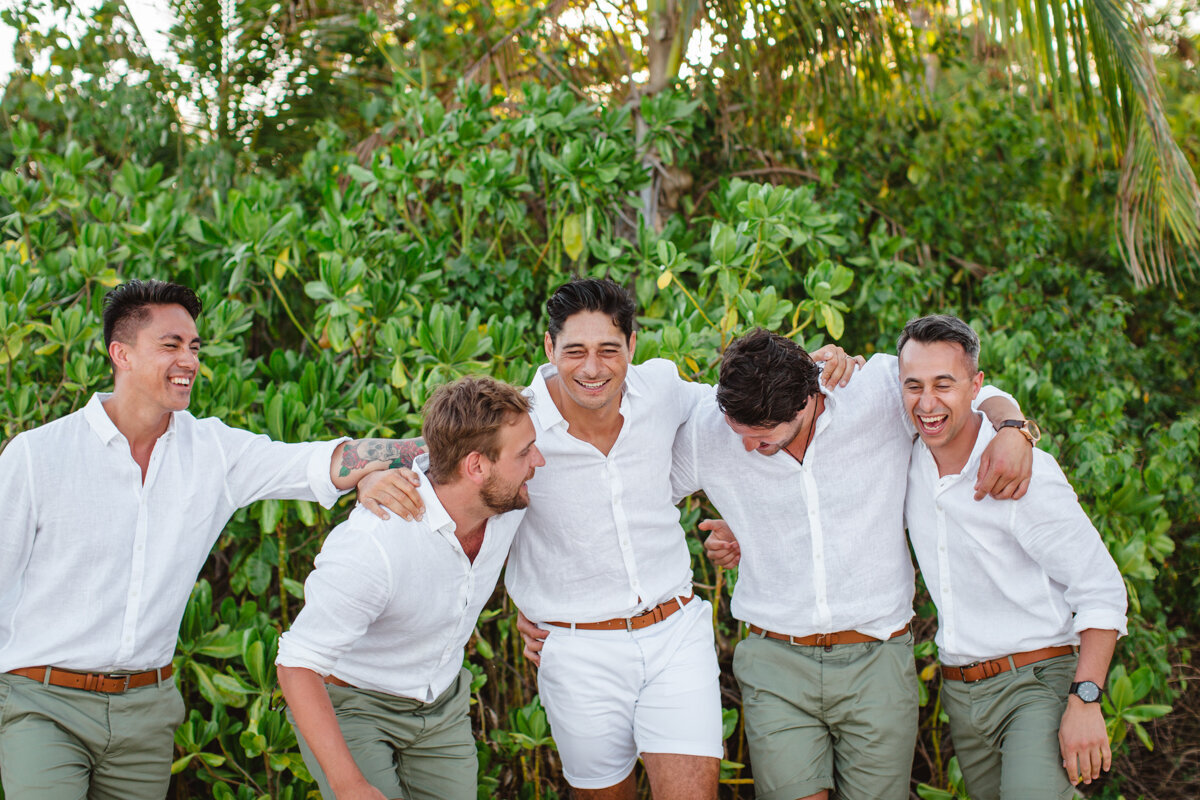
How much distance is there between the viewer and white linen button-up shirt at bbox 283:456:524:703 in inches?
92.3

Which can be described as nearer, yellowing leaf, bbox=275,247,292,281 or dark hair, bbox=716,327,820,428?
dark hair, bbox=716,327,820,428

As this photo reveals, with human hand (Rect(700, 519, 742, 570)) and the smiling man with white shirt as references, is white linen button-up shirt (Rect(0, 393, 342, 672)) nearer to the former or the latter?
human hand (Rect(700, 519, 742, 570))

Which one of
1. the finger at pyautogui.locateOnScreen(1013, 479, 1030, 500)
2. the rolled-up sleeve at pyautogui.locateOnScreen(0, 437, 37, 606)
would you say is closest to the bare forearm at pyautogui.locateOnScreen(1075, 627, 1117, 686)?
the finger at pyautogui.locateOnScreen(1013, 479, 1030, 500)

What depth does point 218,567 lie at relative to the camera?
4031 millimetres

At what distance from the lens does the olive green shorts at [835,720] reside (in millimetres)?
2822

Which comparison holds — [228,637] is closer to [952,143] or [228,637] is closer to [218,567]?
[218,567]

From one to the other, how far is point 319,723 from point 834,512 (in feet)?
5.11

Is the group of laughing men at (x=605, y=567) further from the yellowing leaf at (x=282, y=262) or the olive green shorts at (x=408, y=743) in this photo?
the yellowing leaf at (x=282, y=262)

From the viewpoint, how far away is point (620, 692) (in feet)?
9.49

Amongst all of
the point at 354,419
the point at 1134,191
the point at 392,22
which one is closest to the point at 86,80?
the point at 392,22

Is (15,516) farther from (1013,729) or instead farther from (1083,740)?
(1083,740)

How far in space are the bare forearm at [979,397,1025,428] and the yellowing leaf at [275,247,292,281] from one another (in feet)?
9.53

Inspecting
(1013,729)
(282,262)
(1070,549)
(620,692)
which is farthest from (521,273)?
(1013,729)

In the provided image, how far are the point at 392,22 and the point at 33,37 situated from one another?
98.7 inches
